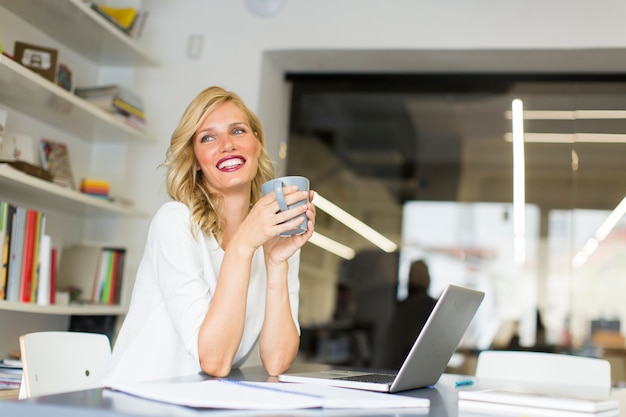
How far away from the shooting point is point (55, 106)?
306 cm

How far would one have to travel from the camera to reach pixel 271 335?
6.15ft

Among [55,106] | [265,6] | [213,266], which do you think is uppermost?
[265,6]

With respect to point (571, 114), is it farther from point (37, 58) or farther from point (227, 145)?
point (37, 58)

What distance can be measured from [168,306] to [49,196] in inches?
59.4

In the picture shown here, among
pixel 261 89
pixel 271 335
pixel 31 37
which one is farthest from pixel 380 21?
pixel 271 335

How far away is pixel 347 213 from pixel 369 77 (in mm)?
740

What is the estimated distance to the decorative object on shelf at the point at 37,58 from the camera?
2.90 m

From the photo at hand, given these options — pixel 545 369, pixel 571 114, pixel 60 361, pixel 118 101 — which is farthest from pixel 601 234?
pixel 60 361

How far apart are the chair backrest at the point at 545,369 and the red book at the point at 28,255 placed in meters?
1.60

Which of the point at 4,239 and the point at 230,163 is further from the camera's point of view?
the point at 4,239

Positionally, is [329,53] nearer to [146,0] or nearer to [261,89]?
[261,89]

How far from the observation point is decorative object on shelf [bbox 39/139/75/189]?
307cm

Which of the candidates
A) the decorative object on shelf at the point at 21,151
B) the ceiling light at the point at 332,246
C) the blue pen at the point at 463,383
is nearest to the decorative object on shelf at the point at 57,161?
the decorative object on shelf at the point at 21,151

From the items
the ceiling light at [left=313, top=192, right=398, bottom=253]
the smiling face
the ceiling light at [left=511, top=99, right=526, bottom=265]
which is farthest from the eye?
the ceiling light at [left=511, top=99, right=526, bottom=265]
